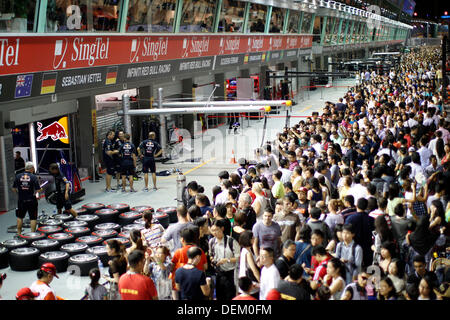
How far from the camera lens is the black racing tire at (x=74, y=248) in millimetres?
10734

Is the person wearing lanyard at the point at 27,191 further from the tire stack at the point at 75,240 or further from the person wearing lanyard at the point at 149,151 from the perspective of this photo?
the person wearing lanyard at the point at 149,151

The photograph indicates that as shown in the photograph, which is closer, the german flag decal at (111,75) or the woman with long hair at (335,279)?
the woman with long hair at (335,279)

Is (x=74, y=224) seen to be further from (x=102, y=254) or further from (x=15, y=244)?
(x=102, y=254)

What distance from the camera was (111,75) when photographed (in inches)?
668

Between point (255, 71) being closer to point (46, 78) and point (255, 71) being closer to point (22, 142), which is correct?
point (22, 142)

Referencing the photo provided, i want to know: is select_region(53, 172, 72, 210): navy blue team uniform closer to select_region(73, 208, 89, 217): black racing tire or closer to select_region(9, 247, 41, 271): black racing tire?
select_region(73, 208, 89, 217): black racing tire

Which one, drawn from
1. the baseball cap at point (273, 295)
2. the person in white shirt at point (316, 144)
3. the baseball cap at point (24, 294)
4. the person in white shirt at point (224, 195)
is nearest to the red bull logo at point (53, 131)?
the person in white shirt at point (316, 144)

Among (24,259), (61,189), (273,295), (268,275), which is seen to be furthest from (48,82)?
(273,295)

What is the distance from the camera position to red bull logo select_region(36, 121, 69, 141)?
17962 millimetres

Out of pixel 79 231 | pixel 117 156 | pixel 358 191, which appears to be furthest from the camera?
pixel 117 156

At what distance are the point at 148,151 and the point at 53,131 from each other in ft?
12.6

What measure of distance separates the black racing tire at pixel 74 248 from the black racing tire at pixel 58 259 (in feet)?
0.62

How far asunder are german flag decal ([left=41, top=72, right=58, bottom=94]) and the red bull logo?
3983 mm

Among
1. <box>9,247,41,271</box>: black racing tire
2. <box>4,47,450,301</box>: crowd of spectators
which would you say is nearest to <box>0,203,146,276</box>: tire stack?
<box>9,247,41,271</box>: black racing tire
